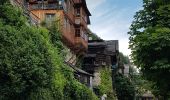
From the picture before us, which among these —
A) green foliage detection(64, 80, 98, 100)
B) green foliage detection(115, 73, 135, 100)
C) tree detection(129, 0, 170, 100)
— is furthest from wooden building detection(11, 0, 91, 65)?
tree detection(129, 0, 170, 100)

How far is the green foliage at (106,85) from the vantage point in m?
72.6

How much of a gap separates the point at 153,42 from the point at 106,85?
135 ft

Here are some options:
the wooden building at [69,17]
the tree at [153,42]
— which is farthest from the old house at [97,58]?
the tree at [153,42]

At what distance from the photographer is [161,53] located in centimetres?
3375

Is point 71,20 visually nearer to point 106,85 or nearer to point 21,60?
point 106,85

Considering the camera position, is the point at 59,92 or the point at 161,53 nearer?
the point at 161,53

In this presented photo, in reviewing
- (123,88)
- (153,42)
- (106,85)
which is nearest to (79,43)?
(106,85)

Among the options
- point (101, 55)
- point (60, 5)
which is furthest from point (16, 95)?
point (101, 55)

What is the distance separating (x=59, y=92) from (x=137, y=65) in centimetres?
638

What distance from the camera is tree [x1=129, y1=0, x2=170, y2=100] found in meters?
33.0

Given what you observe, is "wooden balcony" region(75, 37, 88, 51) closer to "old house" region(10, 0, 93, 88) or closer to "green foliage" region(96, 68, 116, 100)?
"old house" region(10, 0, 93, 88)

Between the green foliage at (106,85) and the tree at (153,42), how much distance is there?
35.7 metres

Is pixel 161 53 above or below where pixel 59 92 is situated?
above

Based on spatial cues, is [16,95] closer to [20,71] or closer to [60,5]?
[20,71]
